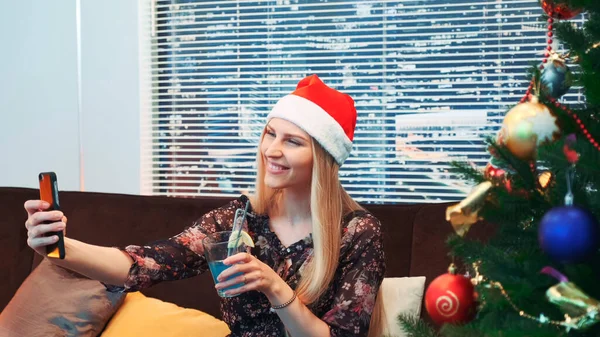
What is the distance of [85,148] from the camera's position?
11.5 feet

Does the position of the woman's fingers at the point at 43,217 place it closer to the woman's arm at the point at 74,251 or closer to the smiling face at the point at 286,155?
the woman's arm at the point at 74,251

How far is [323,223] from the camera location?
1936mm

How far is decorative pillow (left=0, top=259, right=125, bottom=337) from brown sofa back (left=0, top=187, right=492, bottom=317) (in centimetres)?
18

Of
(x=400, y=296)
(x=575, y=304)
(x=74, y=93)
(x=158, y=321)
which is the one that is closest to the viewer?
(x=575, y=304)

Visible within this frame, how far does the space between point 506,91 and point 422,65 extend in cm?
37

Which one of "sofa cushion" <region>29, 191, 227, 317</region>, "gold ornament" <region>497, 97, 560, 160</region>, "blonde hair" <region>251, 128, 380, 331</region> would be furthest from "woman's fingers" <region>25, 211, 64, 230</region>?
"gold ornament" <region>497, 97, 560, 160</region>

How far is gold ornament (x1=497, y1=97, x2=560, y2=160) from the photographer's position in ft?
3.05

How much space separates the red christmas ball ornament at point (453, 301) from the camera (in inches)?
38.9

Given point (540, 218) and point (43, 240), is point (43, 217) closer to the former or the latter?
point (43, 240)

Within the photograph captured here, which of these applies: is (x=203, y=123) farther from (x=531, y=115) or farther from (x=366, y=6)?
(x=531, y=115)

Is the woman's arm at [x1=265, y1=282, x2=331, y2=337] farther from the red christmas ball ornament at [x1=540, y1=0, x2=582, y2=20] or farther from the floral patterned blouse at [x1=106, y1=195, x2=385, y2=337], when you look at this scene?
the red christmas ball ornament at [x1=540, y1=0, x2=582, y2=20]

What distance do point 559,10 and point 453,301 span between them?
0.43 metres

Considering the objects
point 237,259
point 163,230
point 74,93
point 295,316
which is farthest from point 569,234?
point 74,93

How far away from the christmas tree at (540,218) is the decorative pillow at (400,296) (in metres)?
1.03
